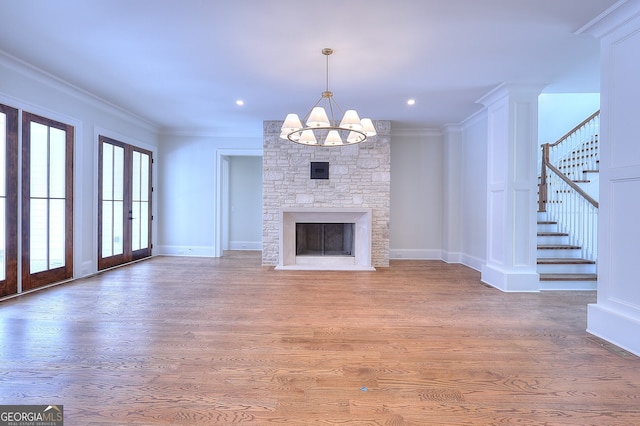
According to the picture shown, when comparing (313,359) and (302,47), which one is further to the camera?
(302,47)

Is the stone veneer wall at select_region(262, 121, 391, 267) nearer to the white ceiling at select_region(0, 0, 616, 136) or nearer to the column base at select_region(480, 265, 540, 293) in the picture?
the white ceiling at select_region(0, 0, 616, 136)

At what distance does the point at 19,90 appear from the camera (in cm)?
372

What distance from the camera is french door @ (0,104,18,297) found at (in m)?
3.54

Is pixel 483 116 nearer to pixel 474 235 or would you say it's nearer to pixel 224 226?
pixel 474 235

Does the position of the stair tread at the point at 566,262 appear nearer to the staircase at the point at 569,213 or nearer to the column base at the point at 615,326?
the staircase at the point at 569,213

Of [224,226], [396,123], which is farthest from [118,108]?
[396,123]

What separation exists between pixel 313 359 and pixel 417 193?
5063 millimetres

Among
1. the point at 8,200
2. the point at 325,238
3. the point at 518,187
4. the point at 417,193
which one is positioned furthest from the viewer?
the point at 417,193

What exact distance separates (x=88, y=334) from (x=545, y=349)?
374 cm

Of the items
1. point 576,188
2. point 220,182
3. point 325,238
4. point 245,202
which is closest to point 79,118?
point 220,182

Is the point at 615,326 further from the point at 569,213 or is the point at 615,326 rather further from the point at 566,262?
the point at 569,213

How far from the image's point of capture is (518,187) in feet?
13.5

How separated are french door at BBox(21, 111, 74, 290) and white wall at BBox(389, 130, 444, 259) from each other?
5.63 metres

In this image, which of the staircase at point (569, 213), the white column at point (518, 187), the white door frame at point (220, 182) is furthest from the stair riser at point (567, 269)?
the white door frame at point (220, 182)
